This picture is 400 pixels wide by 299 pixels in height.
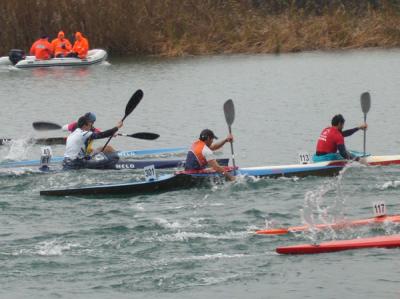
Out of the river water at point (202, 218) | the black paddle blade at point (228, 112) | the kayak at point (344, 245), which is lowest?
the river water at point (202, 218)

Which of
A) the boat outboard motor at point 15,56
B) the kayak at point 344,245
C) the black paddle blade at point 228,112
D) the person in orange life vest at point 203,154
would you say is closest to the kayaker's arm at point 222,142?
the person in orange life vest at point 203,154

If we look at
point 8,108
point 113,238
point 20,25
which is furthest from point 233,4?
point 113,238

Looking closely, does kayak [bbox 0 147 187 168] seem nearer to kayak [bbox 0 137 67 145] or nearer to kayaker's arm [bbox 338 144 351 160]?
kayak [bbox 0 137 67 145]

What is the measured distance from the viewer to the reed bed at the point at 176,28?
161ft

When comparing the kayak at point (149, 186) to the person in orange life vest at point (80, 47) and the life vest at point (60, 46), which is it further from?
the life vest at point (60, 46)

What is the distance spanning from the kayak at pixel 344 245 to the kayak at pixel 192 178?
210 inches

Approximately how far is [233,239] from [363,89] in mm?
21553

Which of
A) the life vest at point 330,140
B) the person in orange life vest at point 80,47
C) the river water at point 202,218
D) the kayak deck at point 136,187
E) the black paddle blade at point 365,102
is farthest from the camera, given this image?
the person in orange life vest at point 80,47

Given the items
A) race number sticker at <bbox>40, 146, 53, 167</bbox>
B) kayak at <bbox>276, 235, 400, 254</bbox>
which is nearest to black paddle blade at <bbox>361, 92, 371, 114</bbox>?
race number sticker at <bbox>40, 146, 53, 167</bbox>

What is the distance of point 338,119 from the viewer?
23.0 m

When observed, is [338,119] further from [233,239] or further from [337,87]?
[337,87]

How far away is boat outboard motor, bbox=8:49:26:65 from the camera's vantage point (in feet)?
153

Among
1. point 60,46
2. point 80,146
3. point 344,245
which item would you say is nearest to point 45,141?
point 80,146

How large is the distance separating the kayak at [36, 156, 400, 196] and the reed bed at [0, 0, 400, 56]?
26.4 metres
